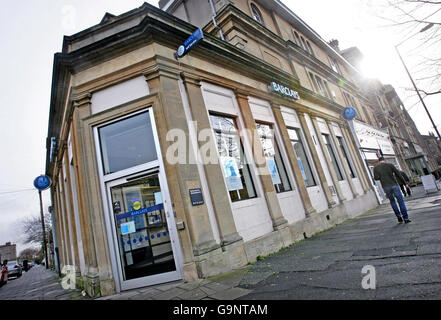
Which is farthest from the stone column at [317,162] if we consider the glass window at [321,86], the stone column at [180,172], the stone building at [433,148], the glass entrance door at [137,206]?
the stone building at [433,148]

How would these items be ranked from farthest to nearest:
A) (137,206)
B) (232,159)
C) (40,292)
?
(40,292) → (232,159) → (137,206)

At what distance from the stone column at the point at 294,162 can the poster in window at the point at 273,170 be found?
2.72ft

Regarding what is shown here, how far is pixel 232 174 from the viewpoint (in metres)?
6.61

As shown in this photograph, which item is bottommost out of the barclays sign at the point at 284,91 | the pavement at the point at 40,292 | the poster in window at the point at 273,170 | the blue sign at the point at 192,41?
the pavement at the point at 40,292

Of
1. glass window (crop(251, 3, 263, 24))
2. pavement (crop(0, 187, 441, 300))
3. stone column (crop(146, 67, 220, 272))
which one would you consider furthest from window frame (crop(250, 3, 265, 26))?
pavement (crop(0, 187, 441, 300))

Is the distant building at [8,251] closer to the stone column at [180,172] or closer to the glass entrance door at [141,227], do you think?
the glass entrance door at [141,227]

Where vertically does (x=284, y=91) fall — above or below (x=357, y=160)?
above

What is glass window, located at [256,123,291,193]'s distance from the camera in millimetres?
7984

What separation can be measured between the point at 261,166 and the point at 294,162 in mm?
2090

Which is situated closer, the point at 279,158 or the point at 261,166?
the point at 261,166

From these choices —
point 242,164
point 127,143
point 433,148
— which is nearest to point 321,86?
point 242,164

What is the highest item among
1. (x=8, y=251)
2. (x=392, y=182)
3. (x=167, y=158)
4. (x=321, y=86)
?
(x=321, y=86)

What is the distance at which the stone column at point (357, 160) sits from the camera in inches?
543

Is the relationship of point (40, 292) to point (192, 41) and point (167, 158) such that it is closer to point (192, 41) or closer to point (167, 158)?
point (167, 158)
